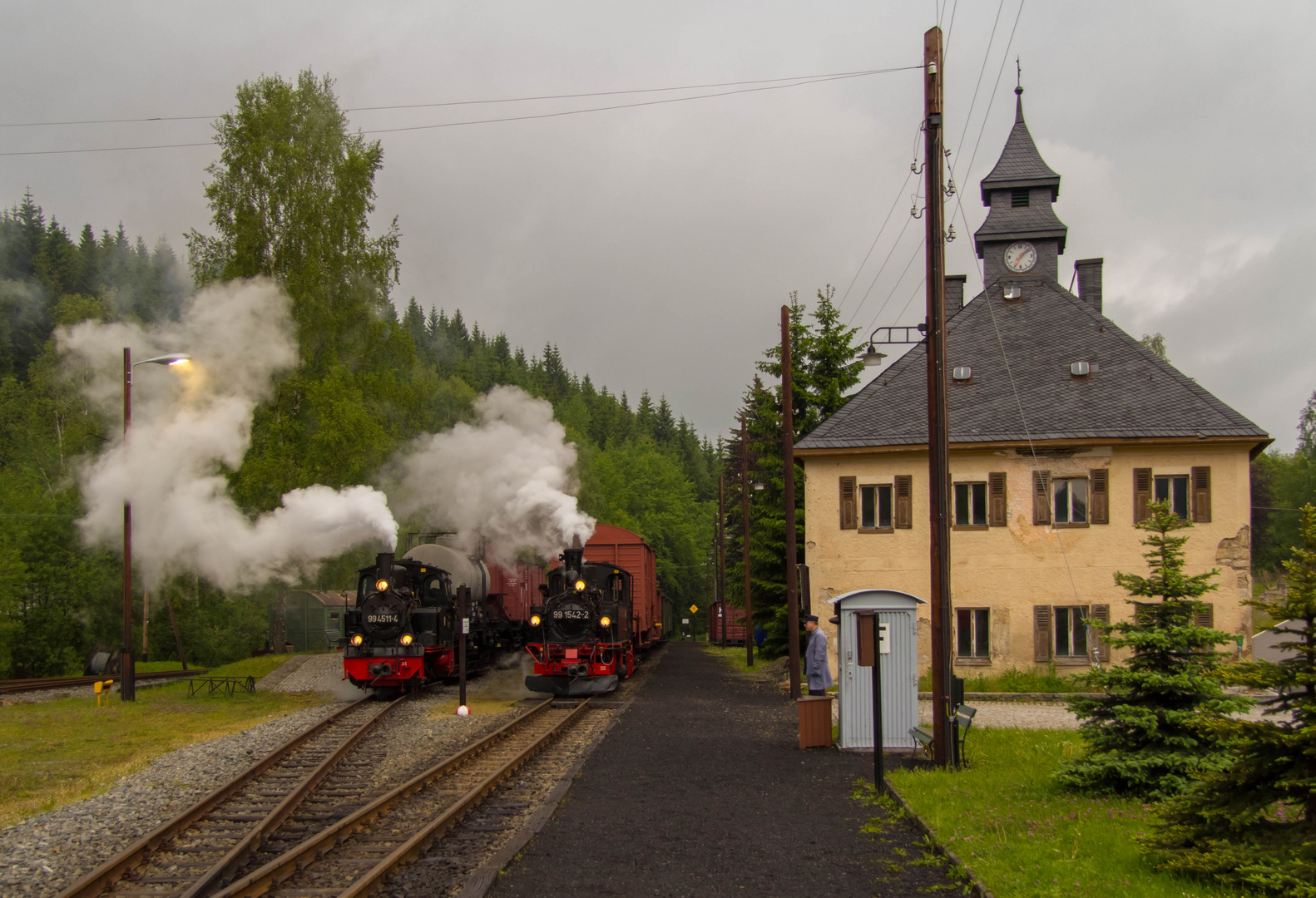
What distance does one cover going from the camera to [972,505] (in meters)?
21.3

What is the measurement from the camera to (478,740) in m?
13.4

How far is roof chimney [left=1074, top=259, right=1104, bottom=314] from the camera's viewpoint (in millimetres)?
26047

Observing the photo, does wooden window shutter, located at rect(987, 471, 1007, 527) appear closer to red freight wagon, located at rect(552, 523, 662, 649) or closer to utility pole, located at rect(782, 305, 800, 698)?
utility pole, located at rect(782, 305, 800, 698)

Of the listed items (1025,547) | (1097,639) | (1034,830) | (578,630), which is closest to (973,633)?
(1025,547)

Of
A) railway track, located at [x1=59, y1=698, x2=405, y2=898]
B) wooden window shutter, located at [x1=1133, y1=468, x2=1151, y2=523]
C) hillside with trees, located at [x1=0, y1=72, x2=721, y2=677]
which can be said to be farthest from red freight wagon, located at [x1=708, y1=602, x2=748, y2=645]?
railway track, located at [x1=59, y1=698, x2=405, y2=898]

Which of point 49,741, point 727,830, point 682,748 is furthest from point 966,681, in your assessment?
point 49,741

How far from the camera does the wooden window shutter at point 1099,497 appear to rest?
68.4ft

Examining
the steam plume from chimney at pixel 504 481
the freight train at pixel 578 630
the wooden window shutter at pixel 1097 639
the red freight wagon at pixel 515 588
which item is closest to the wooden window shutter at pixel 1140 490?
the wooden window shutter at pixel 1097 639

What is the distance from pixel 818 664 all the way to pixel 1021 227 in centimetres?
1610

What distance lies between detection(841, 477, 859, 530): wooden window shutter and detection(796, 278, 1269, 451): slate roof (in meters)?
0.92

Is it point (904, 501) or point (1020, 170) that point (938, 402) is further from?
point (1020, 170)

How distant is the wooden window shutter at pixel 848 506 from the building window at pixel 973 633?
A: 9.86 feet

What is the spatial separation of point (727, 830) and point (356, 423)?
60.5 ft

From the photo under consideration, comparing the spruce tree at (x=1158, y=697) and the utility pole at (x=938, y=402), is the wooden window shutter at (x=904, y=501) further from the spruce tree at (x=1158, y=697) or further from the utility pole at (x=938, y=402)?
the spruce tree at (x=1158, y=697)
